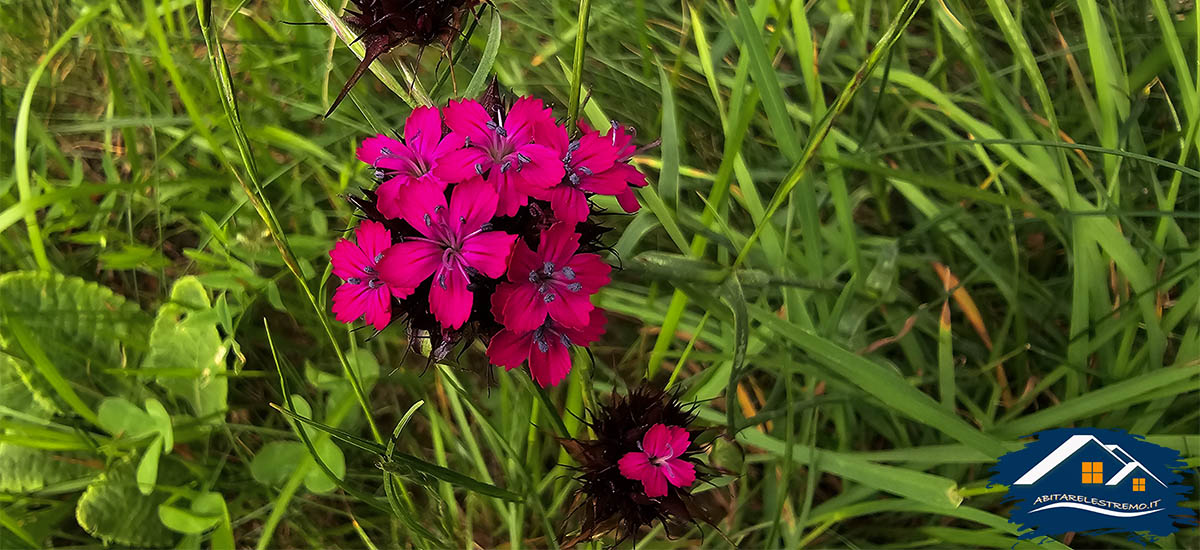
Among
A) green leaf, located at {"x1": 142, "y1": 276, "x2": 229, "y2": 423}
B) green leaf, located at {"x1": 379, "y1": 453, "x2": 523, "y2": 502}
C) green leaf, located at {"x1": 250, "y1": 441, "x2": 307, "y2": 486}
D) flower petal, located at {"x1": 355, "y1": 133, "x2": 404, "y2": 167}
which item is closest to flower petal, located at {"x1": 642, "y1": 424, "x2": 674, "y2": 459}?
green leaf, located at {"x1": 379, "y1": 453, "x2": 523, "y2": 502}

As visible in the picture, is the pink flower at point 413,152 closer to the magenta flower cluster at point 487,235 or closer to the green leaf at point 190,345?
the magenta flower cluster at point 487,235

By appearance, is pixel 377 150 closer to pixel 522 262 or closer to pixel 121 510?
pixel 522 262

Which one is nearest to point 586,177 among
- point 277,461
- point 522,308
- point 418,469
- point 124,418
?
point 522,308

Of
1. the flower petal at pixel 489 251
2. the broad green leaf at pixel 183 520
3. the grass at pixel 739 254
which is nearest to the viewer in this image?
the flower petal at pixel 489 251

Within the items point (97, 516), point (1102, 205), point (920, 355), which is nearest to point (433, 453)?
point (97, 516)

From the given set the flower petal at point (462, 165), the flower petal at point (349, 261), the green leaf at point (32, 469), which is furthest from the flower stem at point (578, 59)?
the green leaf at point (32, 469)

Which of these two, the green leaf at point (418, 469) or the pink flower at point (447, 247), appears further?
the green leaf at point (418, 469)
